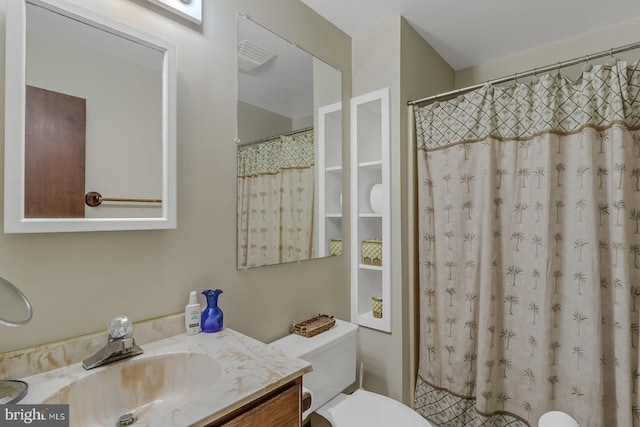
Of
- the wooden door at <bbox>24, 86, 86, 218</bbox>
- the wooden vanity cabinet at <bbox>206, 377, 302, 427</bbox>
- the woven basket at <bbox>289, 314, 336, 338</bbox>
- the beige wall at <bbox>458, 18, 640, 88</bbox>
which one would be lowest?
the woven basket at <bbox>289, 314, 336, 338</bbox>

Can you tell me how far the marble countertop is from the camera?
28.4 inches

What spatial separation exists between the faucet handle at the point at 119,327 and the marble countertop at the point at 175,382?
0.08 m

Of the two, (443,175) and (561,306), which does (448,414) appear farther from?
(443,175)

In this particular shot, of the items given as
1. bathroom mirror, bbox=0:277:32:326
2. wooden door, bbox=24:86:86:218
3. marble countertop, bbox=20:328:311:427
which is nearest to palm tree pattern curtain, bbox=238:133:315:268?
marble countertop, bbox=20:328:311:427

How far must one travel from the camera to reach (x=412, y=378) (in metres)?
1.84

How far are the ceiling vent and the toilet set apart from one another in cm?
122

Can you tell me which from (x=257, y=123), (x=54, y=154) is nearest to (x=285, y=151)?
(x=257, y=123)

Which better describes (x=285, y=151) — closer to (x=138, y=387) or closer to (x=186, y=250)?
(x=186, y=250)

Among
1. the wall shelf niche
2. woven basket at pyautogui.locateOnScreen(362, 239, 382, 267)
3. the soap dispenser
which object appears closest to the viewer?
the soap dispenser

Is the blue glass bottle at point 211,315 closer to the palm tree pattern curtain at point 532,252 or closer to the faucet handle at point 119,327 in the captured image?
the faucet handle at point 119,327

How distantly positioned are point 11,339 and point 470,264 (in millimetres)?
1821

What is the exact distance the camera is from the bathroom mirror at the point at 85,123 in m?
0.81

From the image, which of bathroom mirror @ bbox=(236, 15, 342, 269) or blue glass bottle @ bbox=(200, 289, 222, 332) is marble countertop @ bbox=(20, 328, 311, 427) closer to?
blue glass bottle @ bbox=(200, 289, 222, 332)

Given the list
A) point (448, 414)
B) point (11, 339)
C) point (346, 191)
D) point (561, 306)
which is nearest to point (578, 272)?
point (561, 306)
